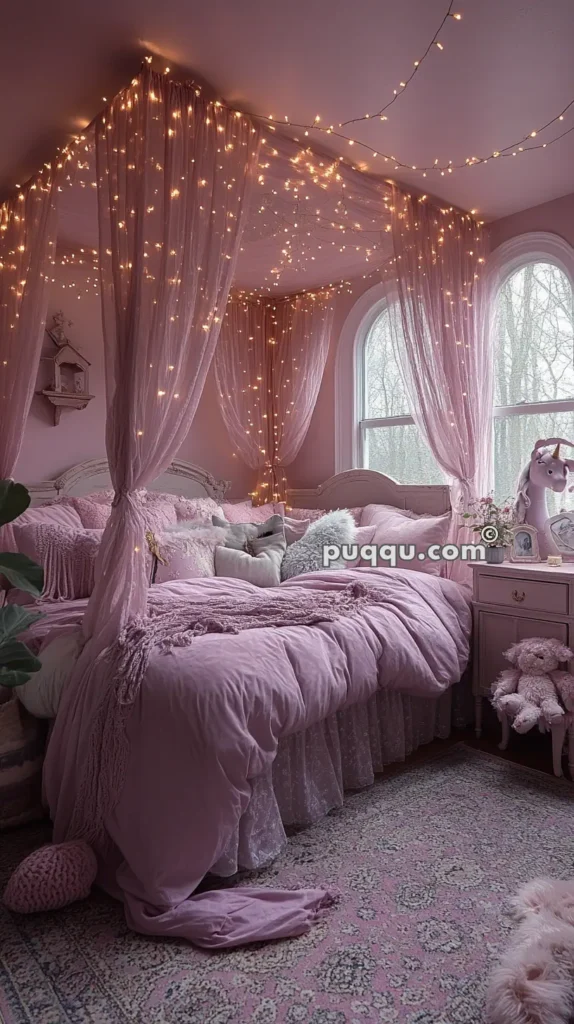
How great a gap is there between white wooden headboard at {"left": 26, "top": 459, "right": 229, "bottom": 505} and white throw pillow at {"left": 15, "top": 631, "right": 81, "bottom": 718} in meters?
1.72

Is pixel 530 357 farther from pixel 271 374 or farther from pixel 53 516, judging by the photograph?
pixel 53 516

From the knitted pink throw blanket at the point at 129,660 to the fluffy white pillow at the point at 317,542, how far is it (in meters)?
0.77

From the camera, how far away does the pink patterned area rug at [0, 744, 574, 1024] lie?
1.53m

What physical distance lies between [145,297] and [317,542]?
173 centimetres

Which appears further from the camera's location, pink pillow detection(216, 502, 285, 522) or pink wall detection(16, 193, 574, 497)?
pink pillow detection(216, 502, 285, 522)

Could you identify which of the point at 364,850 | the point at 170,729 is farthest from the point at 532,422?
the point at 170,729

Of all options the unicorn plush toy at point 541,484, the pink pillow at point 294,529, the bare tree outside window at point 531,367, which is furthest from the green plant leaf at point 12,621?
the bare tree outside window at point 531,367

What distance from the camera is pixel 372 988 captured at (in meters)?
1.59

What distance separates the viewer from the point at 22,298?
10.6ft

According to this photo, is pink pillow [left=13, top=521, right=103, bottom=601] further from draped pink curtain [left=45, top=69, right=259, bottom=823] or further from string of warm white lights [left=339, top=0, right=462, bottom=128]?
string of warm white lights [left=339, top=0, right=462, bottom=128]

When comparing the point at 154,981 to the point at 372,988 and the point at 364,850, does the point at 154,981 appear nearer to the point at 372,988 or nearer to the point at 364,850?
the point at 372,988

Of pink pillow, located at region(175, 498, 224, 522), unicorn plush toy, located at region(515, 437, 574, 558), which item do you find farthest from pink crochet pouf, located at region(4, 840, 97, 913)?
unicorn plush toy, located at region(515, 437, 574, 558)

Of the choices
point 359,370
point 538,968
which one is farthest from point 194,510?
point 538,968

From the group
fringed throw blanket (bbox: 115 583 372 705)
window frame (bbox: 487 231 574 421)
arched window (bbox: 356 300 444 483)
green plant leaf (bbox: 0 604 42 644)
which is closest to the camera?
green plant leaf (bbox: 0 604 42 644)
